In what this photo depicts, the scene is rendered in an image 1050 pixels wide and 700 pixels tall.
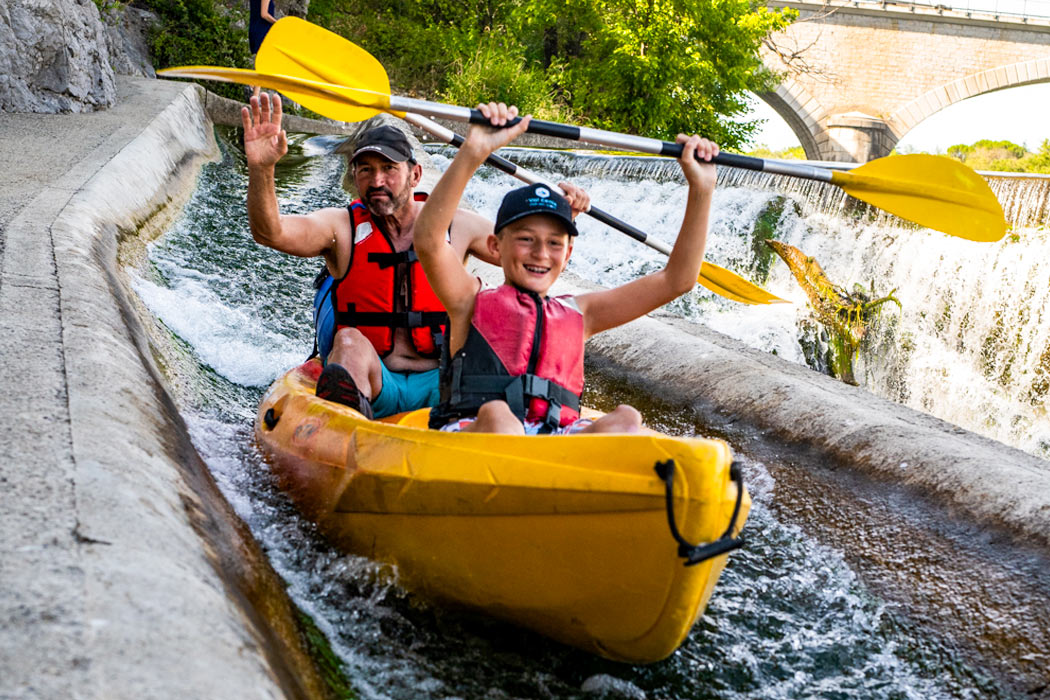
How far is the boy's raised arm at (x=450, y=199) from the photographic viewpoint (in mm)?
2584

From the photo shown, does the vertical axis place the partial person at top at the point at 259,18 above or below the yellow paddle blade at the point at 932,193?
above

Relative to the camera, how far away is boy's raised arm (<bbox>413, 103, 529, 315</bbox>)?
2.58 metres

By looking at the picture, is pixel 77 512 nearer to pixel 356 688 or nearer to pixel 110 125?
pixel 356 688

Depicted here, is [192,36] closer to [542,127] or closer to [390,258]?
[390,258]

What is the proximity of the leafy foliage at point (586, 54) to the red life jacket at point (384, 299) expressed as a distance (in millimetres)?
13753

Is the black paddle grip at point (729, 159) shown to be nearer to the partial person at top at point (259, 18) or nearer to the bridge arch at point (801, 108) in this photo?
the partial person at top at point (259, 18)

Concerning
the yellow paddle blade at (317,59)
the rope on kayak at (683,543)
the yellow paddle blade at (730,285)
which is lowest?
the rope on kayak at (683,543)

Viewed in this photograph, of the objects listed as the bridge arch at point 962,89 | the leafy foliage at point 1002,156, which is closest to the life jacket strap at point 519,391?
the bridge arch at point 962,89

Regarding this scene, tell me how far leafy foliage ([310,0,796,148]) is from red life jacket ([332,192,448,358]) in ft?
45.1

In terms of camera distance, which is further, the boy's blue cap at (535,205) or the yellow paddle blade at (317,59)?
the yellow paddle blade at (317,59)

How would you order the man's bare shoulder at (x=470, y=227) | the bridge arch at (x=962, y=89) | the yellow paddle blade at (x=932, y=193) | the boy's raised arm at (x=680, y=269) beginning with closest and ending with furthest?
the boy's raised arm at (x=680, y=269) < the yellow paddle blade at (x=932, y=193) < the man's bare shoulder at (x=470, y=227) < the bridge arch at (x=962, y=89)

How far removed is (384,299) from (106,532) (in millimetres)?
2072

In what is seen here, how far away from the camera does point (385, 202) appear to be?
365cm

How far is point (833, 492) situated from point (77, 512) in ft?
8.05
